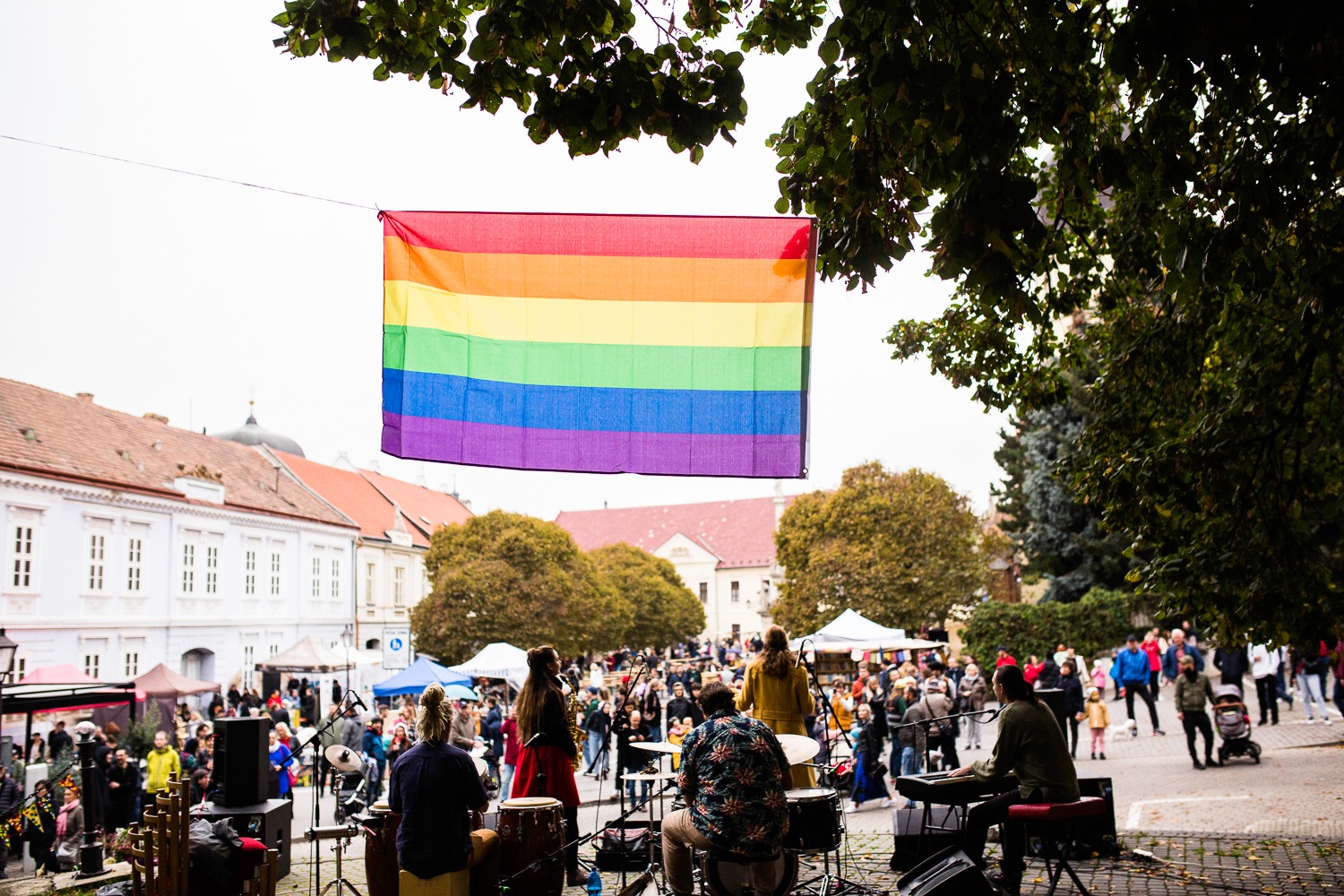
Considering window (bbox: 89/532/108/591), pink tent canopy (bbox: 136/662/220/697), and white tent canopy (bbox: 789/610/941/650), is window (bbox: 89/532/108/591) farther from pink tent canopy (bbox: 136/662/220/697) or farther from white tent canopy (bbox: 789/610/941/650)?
white tent canopy (bbox: 789/610/941/650)

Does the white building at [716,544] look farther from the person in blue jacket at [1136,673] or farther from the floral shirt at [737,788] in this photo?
the floral shirt at [737,788]

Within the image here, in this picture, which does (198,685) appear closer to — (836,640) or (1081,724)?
(836,640)

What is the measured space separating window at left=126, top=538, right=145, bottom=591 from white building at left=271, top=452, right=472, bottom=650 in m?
17.2

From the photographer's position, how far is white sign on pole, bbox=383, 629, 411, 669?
146ft

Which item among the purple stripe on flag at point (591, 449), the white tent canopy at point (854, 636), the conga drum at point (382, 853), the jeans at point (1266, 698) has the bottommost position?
the jeans at point (1266, 698)

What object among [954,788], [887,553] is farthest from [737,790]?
[887,553]

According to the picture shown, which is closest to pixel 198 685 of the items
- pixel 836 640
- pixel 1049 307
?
pixel 836 640

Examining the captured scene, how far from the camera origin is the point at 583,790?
18641mm

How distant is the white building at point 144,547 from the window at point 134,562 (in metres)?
0.06

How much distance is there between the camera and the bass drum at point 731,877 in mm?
6277

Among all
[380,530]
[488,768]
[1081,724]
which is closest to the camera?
[488,768]

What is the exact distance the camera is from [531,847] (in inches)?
302

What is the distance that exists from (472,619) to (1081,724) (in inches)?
1328

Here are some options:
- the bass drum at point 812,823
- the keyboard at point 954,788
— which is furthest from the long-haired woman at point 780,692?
Answer: the bass drum at point 812,823
